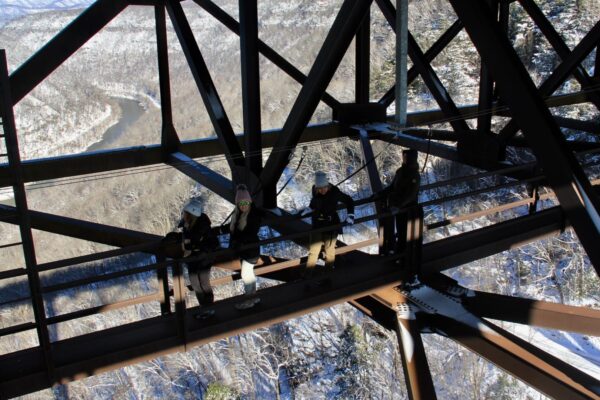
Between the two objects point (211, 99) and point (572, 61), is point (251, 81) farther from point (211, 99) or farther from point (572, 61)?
point (572, 61)

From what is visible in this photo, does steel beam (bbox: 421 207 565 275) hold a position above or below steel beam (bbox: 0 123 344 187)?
below

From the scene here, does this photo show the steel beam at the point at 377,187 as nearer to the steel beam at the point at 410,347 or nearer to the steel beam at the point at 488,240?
the steel beam at the point at 488,240

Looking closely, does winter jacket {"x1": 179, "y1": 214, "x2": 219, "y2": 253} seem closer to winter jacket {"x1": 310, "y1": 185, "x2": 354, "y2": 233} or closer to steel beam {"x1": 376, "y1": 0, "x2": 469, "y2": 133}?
winter jacket {"x1": 310, "y1": 185, "x2": 354, "y2": 233}

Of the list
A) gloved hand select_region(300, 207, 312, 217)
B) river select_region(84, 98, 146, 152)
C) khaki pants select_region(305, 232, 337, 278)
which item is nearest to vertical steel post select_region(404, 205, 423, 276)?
khaki pants select_region(305, 232, 337, 278)

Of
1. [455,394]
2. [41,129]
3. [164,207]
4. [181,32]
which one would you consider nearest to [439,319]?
[181,32]

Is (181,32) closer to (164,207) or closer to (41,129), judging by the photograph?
(164,207)

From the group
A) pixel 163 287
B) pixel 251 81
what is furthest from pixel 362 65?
pixel 163 287
